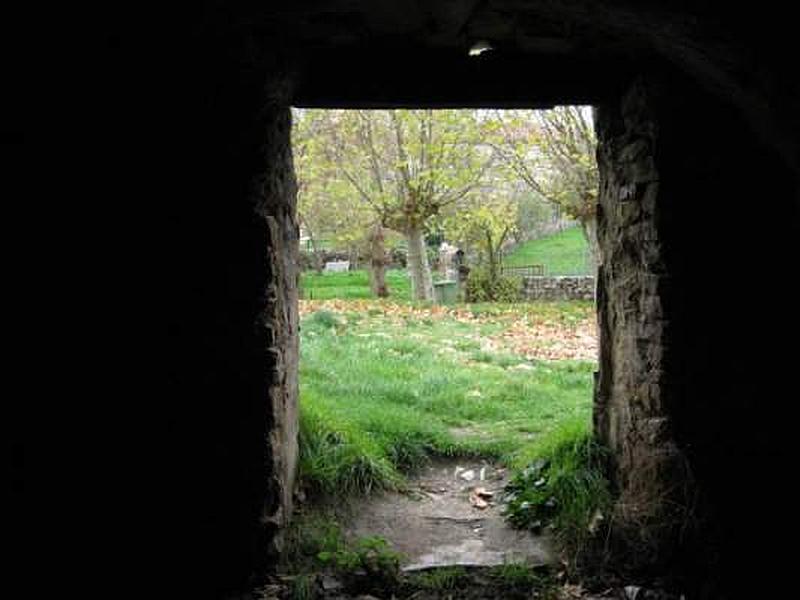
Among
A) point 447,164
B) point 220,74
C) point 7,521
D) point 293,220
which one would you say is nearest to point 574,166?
point 447,164

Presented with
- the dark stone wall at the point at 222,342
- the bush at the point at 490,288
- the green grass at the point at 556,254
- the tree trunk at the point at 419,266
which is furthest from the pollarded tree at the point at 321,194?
the dark stone wall at the point at 222,342

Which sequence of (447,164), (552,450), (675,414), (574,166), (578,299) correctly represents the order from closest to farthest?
1. (675,414)
2. (552,450)
3. (574,166)
4. (447,164)
5. (578,299)

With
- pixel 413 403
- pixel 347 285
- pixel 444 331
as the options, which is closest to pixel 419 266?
pixel 444 331

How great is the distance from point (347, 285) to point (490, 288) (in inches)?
247

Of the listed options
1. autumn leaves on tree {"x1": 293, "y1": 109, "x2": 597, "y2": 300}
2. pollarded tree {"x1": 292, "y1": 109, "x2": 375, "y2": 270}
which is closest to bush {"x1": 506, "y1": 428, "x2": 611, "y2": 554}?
autumn leaves on tree {"x1": 293, "y1": 109, "x2": 597, "y2": 300}

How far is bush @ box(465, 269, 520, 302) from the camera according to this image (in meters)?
15.7

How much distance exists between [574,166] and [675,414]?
9.93m

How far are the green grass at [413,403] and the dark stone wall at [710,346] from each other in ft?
3.27

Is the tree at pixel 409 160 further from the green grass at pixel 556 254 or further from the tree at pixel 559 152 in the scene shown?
the green grass at pixel 556 254

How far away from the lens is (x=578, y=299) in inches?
615

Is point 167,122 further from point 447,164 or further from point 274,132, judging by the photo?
point 447,164

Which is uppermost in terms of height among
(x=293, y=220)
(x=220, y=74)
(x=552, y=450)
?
(x=220, y=74)

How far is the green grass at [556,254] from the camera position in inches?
789

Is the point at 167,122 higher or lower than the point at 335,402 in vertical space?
higher
